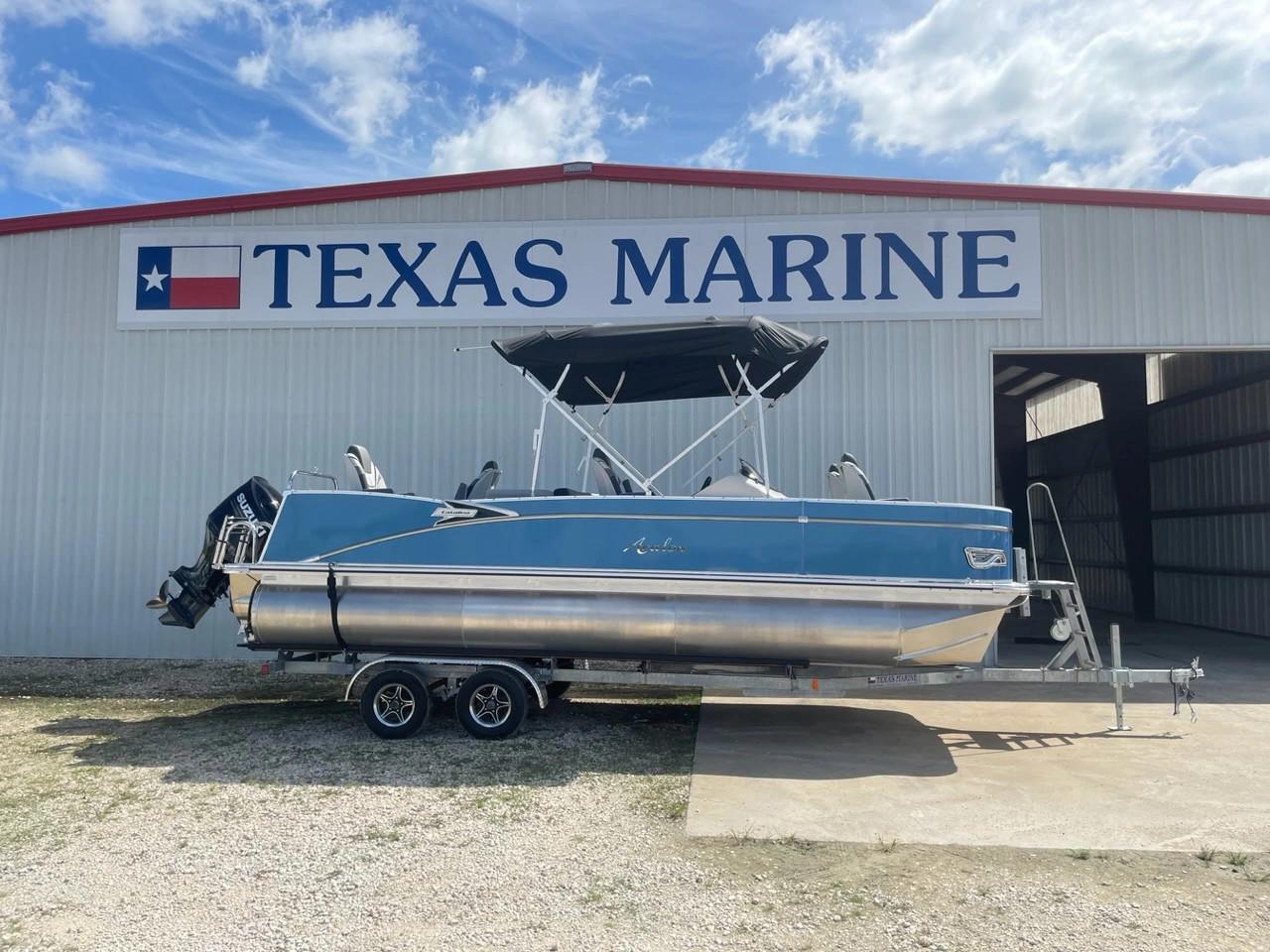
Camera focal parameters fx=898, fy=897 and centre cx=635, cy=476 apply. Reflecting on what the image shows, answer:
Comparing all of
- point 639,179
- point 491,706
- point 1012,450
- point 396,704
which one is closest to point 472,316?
point 639,179

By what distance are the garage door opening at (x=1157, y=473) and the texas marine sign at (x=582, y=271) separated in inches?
55.5

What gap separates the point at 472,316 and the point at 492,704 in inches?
176

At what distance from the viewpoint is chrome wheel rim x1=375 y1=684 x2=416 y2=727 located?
19.5 feet

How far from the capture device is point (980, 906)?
340cm

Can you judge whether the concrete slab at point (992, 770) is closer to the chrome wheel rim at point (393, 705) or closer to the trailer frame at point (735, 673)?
the trailer frame at point (735, 673)

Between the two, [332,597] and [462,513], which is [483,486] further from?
[332,597]

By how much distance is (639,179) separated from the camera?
8992 mm

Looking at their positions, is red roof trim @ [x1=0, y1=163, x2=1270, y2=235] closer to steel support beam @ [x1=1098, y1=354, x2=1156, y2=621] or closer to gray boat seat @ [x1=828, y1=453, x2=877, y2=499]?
gray boat seat @ [x1=828, y1=453, x2=877, y2=499]

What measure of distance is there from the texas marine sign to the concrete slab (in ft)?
12.5

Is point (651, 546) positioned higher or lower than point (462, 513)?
lower

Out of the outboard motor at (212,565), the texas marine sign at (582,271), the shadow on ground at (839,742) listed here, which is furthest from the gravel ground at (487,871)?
the texas marine sign at (582,271)

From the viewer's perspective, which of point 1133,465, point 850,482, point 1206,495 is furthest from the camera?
point 1133,465

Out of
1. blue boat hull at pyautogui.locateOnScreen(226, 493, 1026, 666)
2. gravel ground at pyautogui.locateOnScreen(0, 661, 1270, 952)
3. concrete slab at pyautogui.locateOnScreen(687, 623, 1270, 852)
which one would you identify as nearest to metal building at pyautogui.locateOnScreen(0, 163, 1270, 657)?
concrete slab at pyautogui.locateOnScreen(687, 623, 1270, 852)

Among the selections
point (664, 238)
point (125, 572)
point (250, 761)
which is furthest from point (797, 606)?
point (125, 572)
